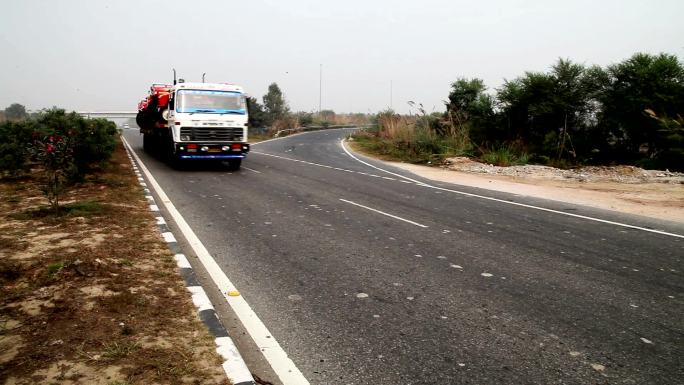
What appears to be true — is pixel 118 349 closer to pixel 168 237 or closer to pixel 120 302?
pixel 120 302

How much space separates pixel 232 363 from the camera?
3.02 meters

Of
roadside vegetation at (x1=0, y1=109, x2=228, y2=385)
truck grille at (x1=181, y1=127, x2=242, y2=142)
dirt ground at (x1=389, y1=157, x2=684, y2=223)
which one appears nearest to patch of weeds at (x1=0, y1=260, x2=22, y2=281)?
roadside vegetation at (x1=0, y1=109, x2=228, y2=385)

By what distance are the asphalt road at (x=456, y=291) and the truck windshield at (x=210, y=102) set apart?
6844 mm

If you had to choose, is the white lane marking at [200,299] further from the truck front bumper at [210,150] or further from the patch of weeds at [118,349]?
the truck front bumper at [210,150]

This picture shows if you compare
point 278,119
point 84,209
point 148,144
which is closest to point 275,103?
point 278,119

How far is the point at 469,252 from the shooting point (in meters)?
5.88

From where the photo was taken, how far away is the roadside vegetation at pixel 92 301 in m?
2.91

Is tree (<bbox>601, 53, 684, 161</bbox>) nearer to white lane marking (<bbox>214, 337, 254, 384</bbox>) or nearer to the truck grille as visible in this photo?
the truck grille

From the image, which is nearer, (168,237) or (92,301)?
(92,301)

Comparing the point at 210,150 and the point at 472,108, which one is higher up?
the point at 472,108

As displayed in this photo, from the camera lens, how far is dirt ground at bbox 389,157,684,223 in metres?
10.1

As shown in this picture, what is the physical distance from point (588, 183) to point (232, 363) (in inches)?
547

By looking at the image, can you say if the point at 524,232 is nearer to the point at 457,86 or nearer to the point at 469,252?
the point at 469,252

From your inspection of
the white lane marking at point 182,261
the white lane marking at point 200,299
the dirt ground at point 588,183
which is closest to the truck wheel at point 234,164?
the dirt ground at point 588,183
